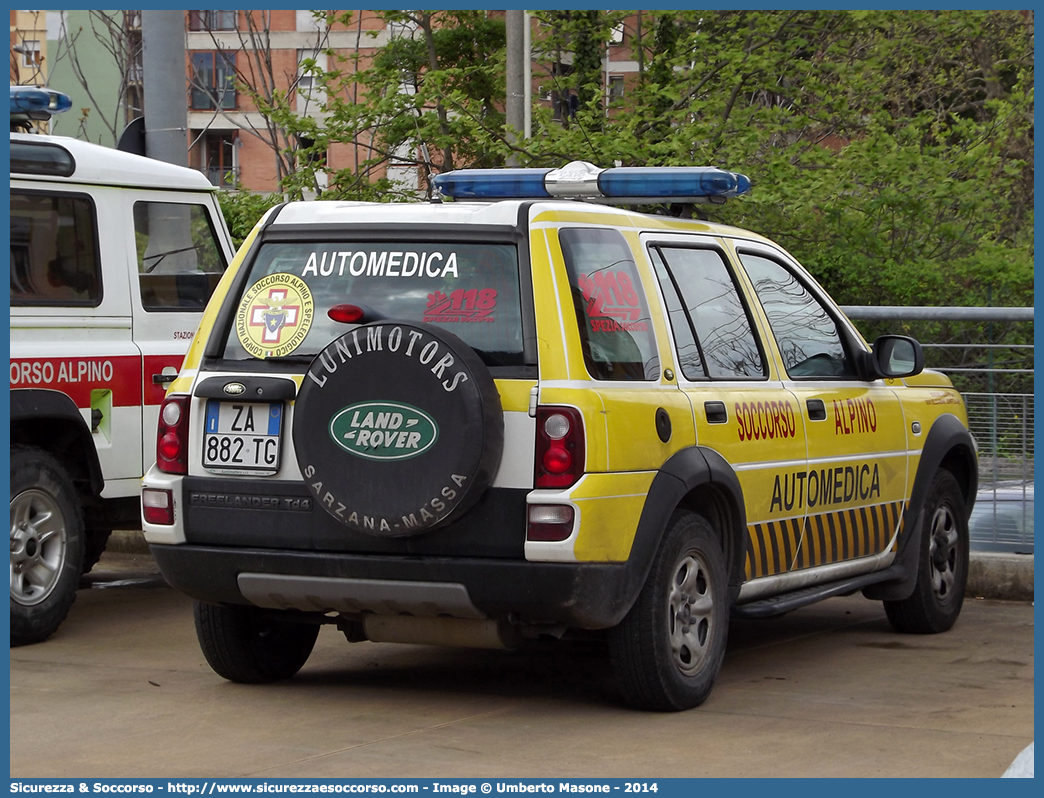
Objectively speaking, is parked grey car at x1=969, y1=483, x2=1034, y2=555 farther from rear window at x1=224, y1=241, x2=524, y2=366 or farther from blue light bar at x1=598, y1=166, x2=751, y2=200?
rear window at x1=224, y1=241, x2=524, y2=366

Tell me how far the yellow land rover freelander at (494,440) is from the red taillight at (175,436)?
0.01 m

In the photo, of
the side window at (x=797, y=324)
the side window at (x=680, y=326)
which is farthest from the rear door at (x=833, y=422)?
the side window at (x=680, y=326)

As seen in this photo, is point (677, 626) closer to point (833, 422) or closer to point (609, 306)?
point (609, 306)

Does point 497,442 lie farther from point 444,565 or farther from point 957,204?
point 957,204

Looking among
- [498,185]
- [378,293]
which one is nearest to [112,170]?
[498,185]

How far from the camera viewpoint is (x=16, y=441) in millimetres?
8117

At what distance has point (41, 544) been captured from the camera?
8.13 meters

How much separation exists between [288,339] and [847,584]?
2.91 metres

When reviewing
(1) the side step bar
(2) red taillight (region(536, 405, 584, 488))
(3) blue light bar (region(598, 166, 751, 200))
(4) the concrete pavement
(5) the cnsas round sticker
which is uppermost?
(3) blue light bar (region(598, 166, 751, 200))

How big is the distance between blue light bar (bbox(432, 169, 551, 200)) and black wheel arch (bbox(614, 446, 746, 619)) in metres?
1.64

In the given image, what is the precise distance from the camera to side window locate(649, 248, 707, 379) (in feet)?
21.5

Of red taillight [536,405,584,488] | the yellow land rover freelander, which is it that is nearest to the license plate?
the yellow land rover freelander

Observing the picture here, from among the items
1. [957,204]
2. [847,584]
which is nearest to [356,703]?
[847,584]

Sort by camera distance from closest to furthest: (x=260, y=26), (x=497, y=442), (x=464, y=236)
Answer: (x=497, y=442) → (x=464, y=236) → (x=260, y=26)
